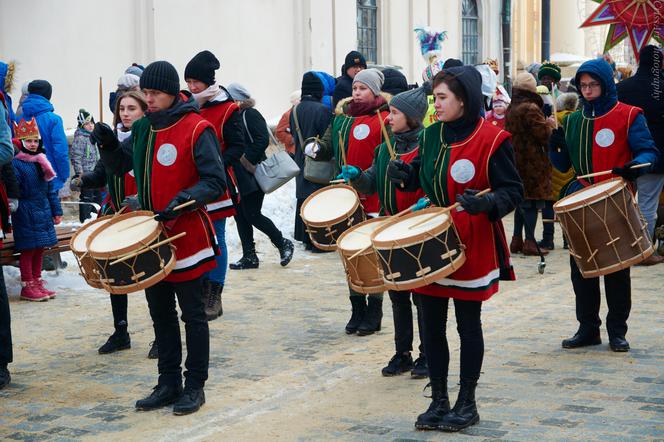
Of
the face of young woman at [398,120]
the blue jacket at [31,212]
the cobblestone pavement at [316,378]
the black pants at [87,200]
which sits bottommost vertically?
the cobblestone pavement at [316,378]

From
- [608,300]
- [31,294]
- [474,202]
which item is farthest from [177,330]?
[31,294]

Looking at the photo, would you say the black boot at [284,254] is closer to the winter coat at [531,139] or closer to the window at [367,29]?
the winter coat at [531,139]

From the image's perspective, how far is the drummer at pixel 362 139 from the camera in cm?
794

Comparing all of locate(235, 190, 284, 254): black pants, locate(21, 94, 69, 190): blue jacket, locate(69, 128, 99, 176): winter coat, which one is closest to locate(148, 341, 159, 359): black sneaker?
locate(235, 190, 284, 254): black pants

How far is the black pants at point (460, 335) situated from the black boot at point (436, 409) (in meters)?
0.04

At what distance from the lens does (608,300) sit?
7.48 meters

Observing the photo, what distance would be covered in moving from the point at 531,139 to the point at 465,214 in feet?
20.9

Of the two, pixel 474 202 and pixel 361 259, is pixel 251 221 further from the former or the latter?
pixel 474 202

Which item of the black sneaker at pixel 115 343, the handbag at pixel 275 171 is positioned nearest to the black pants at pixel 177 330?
the black sneaker at pixel 115 343

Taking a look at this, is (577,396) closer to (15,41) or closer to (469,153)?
(469,153)

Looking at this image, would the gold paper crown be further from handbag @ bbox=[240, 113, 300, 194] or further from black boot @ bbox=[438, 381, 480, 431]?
black boot @ bbox=[438, 381, 480, 431]

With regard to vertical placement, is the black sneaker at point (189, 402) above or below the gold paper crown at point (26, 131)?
below

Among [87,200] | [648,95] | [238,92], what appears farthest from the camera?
[87,200]

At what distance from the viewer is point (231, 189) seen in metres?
8.66
